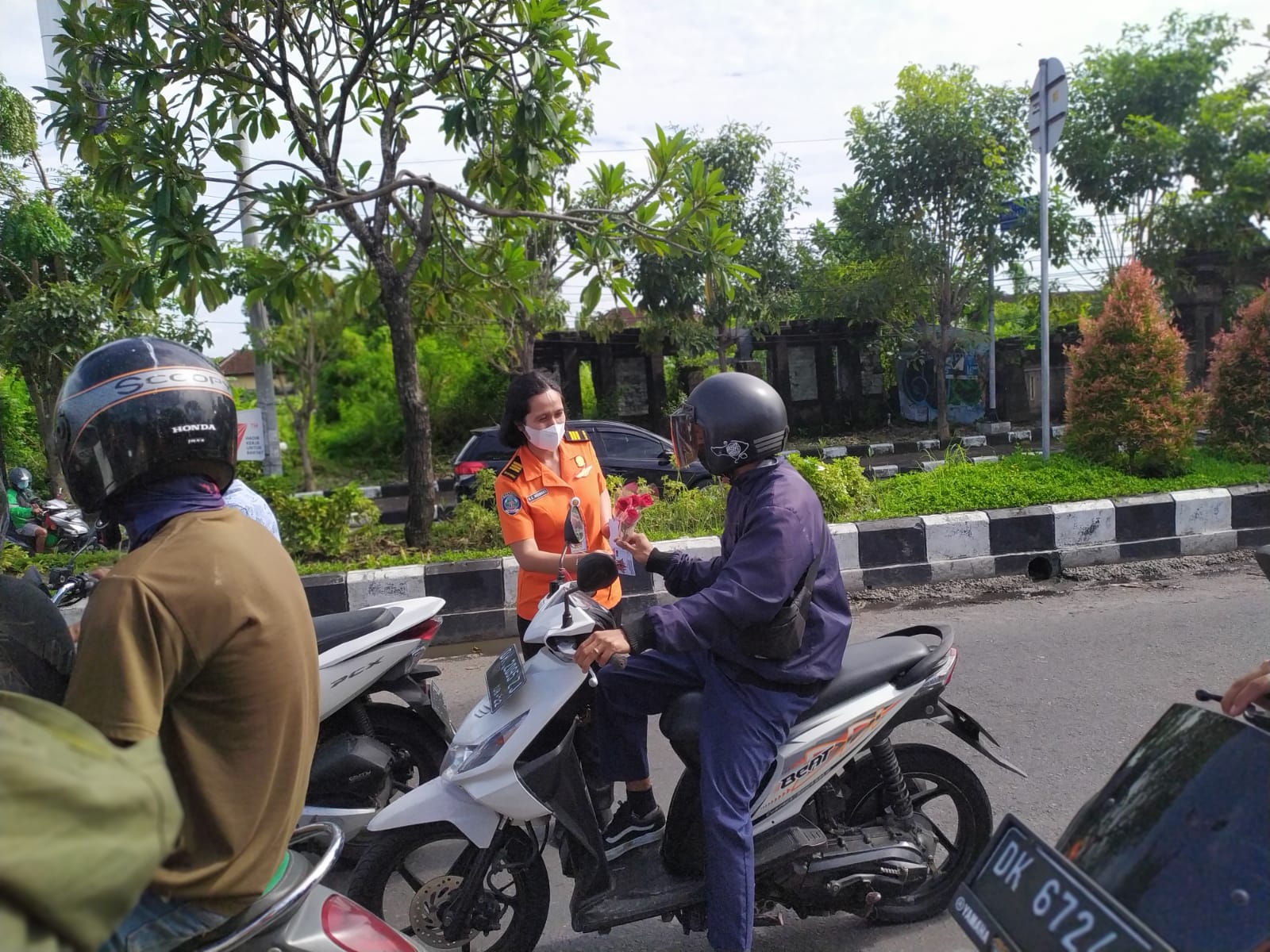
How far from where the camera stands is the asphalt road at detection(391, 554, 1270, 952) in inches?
107

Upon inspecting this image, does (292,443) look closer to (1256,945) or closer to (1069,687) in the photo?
(1069,687)

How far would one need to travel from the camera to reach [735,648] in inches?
91.6

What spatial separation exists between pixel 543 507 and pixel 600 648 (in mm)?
1132

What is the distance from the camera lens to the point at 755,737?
230 centimetres

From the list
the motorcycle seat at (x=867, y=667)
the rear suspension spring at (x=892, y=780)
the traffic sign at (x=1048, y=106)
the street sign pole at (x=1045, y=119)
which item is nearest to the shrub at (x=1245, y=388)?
the street sign pole at (x=1045, y=119)

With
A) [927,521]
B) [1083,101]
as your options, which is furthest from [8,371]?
[1083,101]

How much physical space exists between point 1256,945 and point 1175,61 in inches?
770

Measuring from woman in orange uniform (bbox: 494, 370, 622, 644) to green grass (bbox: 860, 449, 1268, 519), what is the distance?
3.74m

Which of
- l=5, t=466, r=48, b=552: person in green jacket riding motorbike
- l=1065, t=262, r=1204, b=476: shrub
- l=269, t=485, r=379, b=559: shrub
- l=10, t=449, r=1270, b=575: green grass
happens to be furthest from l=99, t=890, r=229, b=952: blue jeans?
l=5, t=466, r=48, b=552: person in green jacket riding motorbike

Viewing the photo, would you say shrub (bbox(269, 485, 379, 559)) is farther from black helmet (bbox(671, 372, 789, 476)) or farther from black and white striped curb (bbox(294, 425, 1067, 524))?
black and white striped curb (bbox(294, 425, 1067, 524))

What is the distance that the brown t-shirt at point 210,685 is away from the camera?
117 cm

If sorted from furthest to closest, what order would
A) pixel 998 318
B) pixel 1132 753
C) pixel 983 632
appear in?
pixel 998 318 → pixel 983 632 → pixel 1132 753

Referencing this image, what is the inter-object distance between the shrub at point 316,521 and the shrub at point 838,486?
324 cm

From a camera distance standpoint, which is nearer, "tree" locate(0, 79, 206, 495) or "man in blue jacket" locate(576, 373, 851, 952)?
"man in blue jacket" locate(576, 373, 851, 952)
